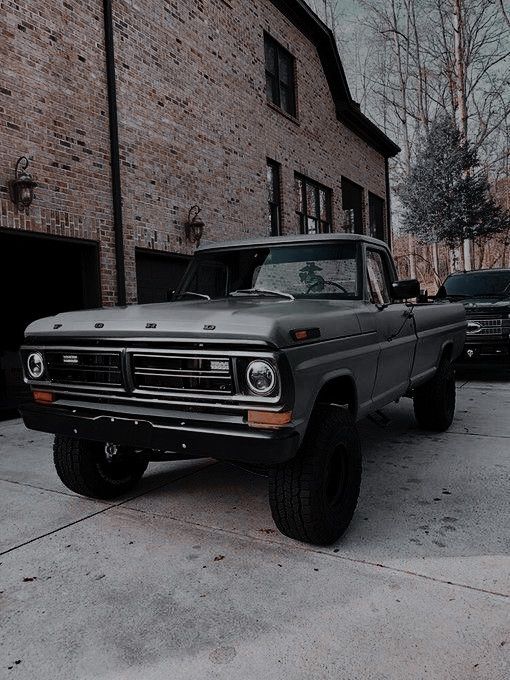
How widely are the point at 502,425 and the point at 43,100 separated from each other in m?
6.73

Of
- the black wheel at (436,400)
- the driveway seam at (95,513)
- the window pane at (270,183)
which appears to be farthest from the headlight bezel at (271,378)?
the window pane at (270,183)

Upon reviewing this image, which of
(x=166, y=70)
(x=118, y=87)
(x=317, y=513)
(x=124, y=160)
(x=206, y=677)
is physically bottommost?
(x=206, y=677)

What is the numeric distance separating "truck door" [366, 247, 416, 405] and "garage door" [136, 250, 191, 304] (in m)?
4.55

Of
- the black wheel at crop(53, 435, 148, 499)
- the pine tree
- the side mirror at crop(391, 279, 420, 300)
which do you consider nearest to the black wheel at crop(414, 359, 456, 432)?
the side mirror at crop(391, 279, 420, 300)

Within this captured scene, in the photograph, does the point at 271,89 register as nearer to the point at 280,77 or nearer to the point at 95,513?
the point at 280,77

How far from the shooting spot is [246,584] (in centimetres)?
263

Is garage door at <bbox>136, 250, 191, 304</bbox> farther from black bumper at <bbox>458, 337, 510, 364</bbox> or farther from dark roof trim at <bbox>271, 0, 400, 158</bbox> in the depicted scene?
dark roof trim at <bbox>271, 0, 400, 158</bbox>

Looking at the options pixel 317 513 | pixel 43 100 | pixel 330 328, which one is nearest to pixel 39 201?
pixel 43 100

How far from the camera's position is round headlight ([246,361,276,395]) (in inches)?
103

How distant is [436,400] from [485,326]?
3.90m

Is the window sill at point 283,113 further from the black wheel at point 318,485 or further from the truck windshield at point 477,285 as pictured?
the black wheel at point 318,485

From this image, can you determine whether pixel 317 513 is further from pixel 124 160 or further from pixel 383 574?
pixel 124 160

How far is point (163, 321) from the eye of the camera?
9.59ft

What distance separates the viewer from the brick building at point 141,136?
6762mm
